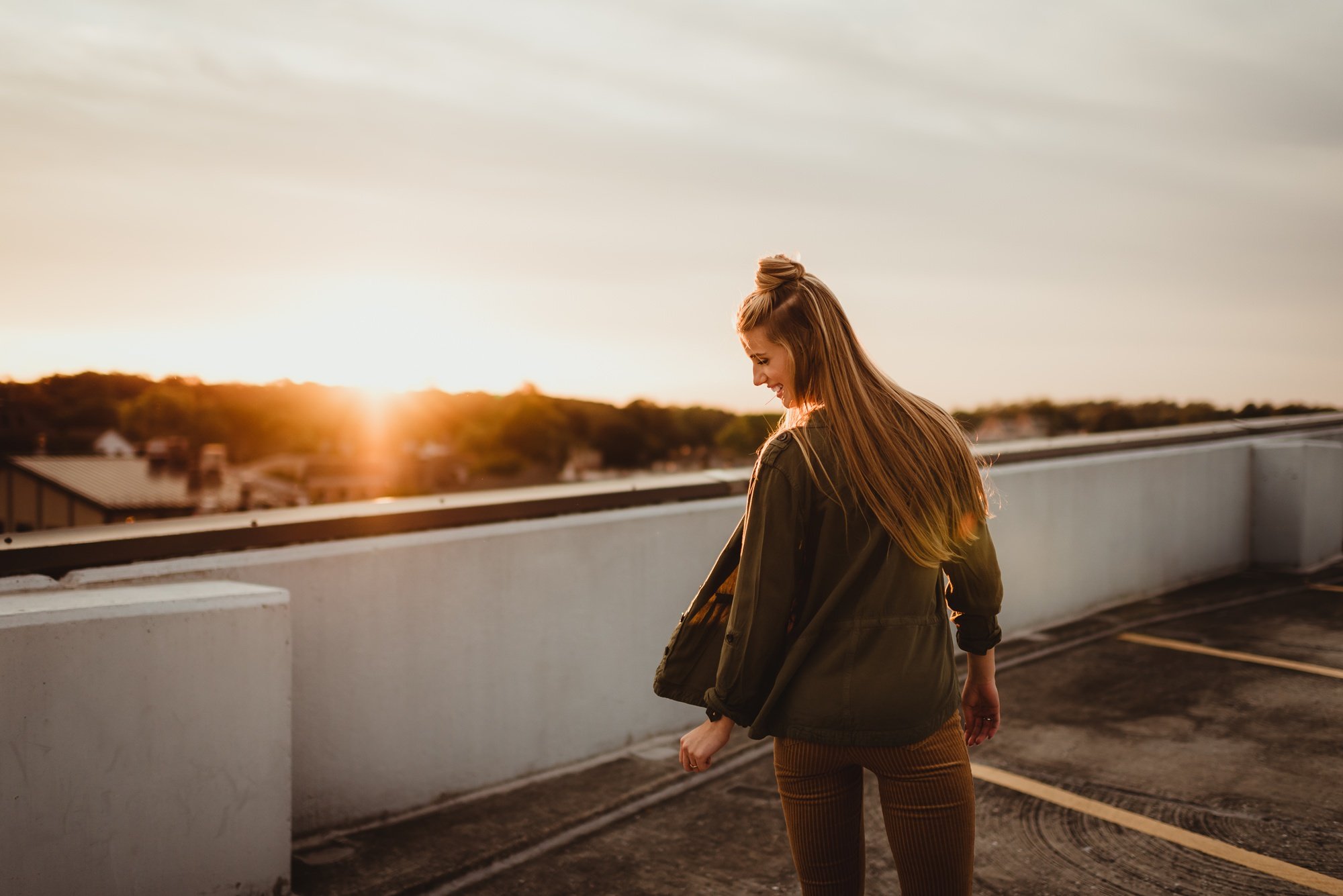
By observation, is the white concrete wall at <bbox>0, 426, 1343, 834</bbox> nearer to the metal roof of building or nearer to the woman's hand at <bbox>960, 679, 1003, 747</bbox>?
the woman's hand at <bbox>960, 679, 1003, 747</bbox>

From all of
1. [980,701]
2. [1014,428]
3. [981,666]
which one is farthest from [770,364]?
[1014,428]

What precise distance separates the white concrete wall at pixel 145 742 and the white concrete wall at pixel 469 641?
481 millimetres

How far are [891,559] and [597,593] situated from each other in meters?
2.96

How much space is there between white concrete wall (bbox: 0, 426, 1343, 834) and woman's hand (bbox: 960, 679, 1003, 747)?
2.49 m

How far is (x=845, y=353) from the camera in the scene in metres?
1.80

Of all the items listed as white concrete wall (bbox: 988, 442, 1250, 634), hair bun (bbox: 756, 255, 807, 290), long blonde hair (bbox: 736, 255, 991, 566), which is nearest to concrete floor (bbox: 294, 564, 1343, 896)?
white concrete wall (bbox: 988, 442, 1250, 634)

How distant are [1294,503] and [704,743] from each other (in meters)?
9.09

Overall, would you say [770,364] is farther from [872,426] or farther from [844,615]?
[844,615]

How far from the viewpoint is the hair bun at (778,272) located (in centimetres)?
182

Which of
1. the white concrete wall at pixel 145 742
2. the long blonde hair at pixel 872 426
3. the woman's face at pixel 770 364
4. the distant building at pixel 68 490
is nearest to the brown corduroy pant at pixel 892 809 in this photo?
the long blonde hair at pixel 872 426

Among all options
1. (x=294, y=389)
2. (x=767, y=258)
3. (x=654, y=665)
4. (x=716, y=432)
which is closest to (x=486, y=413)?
(x=294, y=389)

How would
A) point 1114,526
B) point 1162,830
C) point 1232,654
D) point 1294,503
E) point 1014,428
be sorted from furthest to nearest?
point 1014,428
point 1294,503
point 1114,526
point 1232,654
point 1162,830

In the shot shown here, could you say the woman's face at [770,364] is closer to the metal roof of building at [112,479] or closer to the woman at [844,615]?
the woman at [844,615]

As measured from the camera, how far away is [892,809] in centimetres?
179
